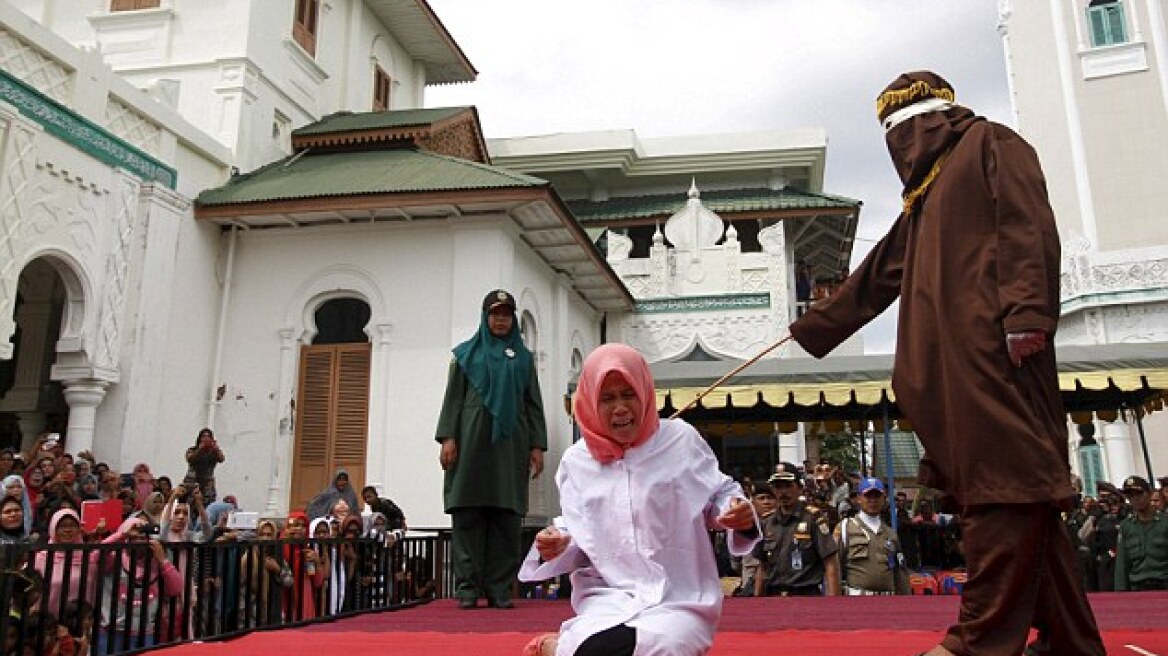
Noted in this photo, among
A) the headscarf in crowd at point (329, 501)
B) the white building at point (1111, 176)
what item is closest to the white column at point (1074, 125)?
the white building at point (1111, 176)

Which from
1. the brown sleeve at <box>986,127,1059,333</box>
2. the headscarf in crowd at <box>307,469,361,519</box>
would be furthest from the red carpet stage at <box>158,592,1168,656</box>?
the headscarf in crowd at <box>307,469,361,519</box>

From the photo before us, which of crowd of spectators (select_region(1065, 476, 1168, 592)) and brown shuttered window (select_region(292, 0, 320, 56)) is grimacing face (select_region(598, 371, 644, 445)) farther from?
brown shuttered window (select_region(292, 0, 320, 56))

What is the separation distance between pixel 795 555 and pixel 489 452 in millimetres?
2656

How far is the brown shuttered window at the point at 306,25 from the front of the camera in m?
13.7

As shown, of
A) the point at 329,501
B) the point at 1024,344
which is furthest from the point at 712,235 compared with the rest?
the point at 1024,344

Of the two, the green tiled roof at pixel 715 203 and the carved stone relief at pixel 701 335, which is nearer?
the carved stone relief at pixel 701 335

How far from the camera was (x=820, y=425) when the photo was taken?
12.7 meters

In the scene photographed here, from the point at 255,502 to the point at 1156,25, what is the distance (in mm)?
21382

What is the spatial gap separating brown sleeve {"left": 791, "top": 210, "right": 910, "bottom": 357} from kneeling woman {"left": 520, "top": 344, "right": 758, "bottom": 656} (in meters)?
0.94

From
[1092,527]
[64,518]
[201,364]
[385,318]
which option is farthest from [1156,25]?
[64,518]

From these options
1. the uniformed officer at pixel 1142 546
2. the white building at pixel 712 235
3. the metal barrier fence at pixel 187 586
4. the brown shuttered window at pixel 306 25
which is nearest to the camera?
the metal barrier fence at pixel 187 586

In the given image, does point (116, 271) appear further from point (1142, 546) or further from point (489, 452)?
point (1142, 546)

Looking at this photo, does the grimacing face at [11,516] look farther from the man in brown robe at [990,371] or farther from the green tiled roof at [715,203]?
the green tiled roof at [715,203]

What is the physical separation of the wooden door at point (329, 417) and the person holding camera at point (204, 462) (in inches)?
51.7
